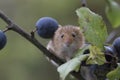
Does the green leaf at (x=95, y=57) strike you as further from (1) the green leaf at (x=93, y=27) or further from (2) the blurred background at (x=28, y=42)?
(2) the blurred background at (x=28, y=42)

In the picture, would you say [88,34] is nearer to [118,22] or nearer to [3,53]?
[118,22]

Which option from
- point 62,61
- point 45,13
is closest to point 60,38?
point 62,61

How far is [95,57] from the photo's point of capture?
1.18 metres

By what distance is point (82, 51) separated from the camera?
1224 millimetres

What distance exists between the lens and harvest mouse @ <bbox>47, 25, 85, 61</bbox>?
1.24 meters

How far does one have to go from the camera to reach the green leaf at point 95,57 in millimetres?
1177

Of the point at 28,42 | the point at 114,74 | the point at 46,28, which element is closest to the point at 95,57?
the point at 114,74

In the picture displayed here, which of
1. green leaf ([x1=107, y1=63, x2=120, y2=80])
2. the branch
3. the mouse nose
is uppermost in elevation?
the branch

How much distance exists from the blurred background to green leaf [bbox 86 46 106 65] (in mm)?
3398

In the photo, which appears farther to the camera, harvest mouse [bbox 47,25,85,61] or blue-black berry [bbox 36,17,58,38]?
blue-black berry [bbox 36,17,58,38]

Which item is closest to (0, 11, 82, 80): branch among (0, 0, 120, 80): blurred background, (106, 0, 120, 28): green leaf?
(106, 0, 120, 28): green leaf

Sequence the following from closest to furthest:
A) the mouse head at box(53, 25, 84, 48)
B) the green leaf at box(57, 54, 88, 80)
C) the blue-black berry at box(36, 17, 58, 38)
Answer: the green leaf at box(57, 54, 88, 80) → the mouse head at box(53, 25, 84, 48) → the blue-black berry at box(36, 17, 58, 38)

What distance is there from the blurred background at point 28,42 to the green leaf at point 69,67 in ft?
11.2

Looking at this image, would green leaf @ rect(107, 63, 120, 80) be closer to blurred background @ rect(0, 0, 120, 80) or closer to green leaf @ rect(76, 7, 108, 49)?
green leaf @ rect(76, 7, 108, 49)
